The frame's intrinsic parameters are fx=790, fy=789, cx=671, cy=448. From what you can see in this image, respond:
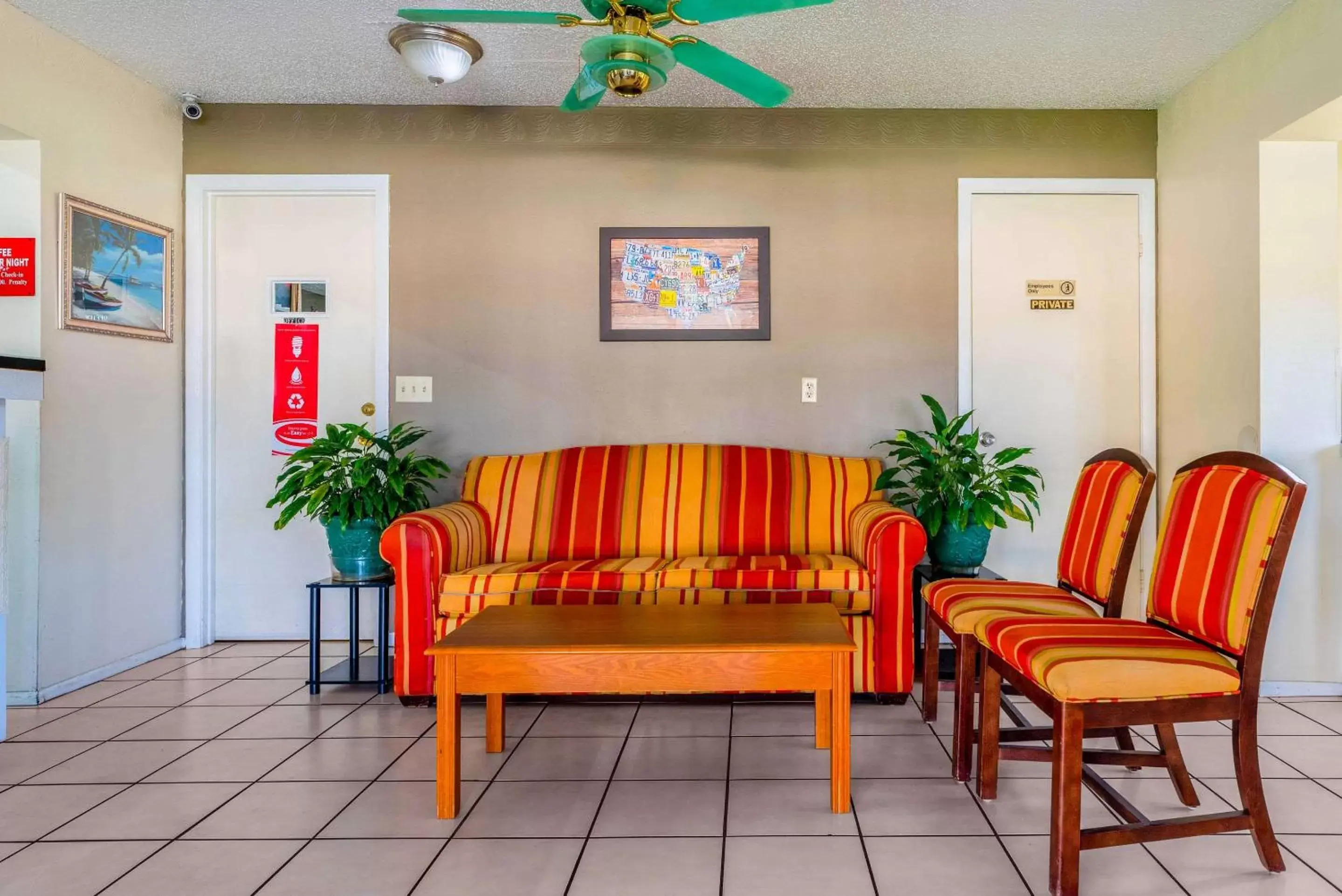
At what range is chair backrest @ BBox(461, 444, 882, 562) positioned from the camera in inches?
126

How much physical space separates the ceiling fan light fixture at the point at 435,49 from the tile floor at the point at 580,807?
233 centimetres

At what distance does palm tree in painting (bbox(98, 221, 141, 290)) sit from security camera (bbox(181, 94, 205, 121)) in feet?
2.12

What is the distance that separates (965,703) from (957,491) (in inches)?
42.2

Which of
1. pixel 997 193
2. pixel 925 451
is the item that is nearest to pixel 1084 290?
pixel 997 193

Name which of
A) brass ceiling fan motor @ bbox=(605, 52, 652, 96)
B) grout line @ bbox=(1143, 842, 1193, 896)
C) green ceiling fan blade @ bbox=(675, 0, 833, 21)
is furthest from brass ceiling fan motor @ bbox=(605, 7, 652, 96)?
grout line @ bbox=(1143, 842, 1193, 896)

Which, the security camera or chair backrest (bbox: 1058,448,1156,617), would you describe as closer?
chair backrest (bbox: 1058,448,1156,617)

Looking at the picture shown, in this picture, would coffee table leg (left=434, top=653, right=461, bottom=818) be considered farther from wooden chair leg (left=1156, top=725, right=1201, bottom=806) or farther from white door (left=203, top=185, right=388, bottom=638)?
white door (left=203, top=185, right=388, bottom=638)

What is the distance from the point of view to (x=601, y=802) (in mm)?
2010

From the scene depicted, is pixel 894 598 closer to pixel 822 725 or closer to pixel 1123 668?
pixel 822 725

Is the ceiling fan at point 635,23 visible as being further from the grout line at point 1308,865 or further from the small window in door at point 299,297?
the grout line at point 1308,865

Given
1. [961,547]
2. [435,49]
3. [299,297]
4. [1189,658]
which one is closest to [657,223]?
[435,49]

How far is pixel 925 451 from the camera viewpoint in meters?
3.14

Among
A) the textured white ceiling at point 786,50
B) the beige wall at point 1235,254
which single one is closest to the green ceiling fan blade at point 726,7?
the textured white ceiling at point 786,50

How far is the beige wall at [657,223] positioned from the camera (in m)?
3.53
